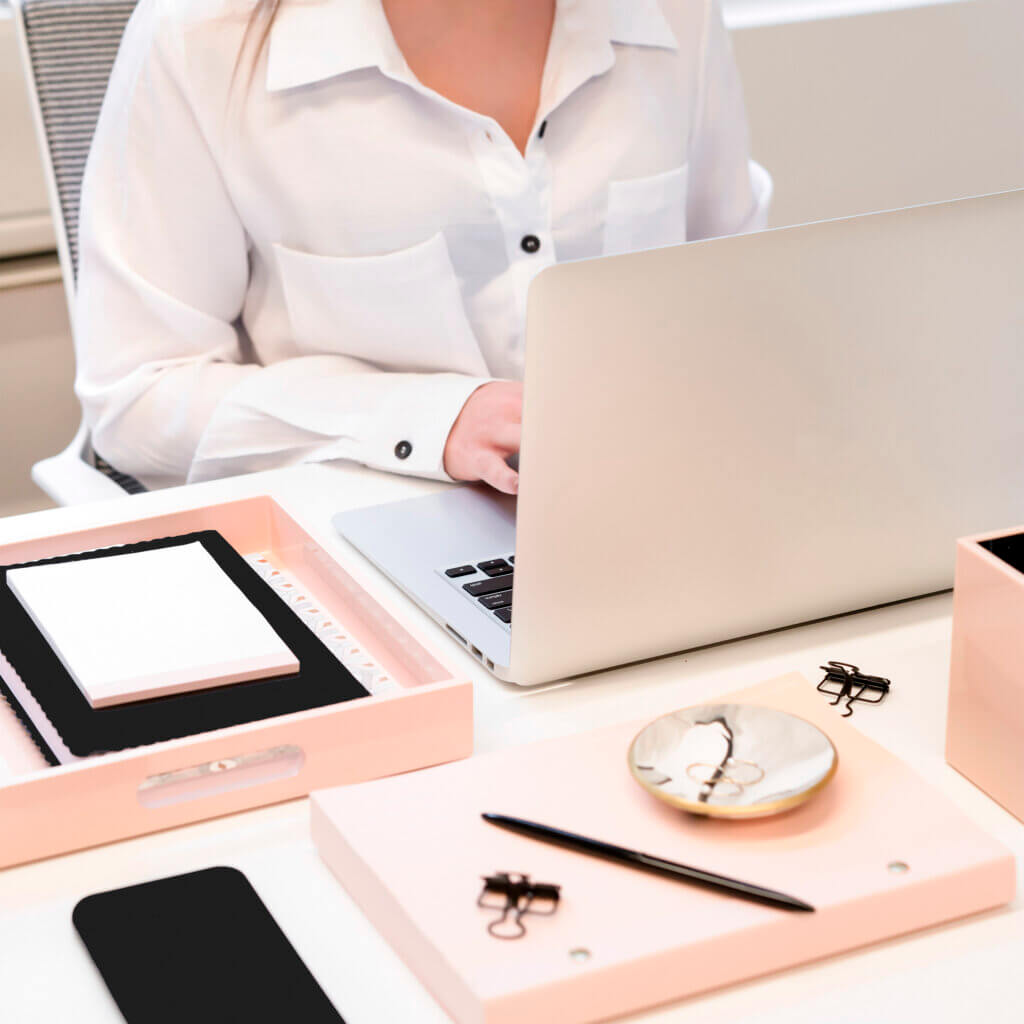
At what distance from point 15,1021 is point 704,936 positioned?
28cm

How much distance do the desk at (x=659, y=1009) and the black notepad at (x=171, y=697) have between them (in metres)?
0.05

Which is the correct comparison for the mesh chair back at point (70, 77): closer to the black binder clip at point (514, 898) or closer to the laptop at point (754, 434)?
the laptop at point (754, 434)

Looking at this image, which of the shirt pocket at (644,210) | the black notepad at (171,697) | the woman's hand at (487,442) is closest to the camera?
the black notepad at (171,697)

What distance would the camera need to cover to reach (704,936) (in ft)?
1.86

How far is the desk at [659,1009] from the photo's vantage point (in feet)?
1.88

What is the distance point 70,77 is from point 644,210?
64cm

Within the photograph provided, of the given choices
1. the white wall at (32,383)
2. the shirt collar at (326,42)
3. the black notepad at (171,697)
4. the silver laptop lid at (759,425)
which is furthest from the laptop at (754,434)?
the white wall at (32,383)

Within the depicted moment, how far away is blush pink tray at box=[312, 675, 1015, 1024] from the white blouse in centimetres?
62

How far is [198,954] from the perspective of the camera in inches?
23.4

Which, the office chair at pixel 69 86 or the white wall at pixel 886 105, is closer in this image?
the office chair at pixel 69 86

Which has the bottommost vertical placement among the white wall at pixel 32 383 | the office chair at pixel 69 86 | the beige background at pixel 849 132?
the white wall at pixel 32 383

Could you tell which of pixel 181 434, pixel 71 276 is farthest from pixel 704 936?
pixel 71 276

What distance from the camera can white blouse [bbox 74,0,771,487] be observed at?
1305 millimetres

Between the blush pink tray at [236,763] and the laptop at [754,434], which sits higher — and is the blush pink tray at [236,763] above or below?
below
